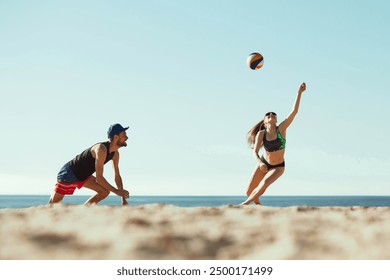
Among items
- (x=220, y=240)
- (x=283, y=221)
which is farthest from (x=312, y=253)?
(x=283, y=221)

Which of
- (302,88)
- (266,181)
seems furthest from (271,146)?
(302,88)

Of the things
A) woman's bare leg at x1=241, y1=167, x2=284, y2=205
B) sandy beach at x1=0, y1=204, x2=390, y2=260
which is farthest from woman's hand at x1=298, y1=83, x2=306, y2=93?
sandy beach at x1=0, y1=204, x2=390, y2=260

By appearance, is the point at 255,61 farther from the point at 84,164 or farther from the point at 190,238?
the point at 190,238

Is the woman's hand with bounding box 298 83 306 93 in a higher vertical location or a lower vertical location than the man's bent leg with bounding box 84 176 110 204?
higher

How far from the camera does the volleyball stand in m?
9.14

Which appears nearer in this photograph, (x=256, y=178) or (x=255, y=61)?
(x=256, y=178)

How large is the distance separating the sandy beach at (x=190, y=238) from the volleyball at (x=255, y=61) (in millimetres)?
5256

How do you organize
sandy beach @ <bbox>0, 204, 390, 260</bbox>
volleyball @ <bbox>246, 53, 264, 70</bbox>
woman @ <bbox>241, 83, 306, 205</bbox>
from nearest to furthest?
sandy beach @ <bbox>0, 204, 390, 260</bbox> → woman @ <bbox>241, 83, 306, 205</bbox> → volleyball @ <bbox>246, 53, 264, 70</bbox>

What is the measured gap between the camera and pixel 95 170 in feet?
23.7

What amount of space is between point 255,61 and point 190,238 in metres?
6.33

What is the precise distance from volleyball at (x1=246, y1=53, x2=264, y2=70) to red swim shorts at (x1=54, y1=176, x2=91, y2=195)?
4.01m

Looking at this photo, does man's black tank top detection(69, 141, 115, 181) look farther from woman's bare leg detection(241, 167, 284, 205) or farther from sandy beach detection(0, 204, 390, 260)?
sandy beach detection(0, 204, 390, 260)

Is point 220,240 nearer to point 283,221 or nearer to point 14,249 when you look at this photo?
point 283,221

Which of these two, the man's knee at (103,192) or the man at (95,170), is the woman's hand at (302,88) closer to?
the man at (95,170)
